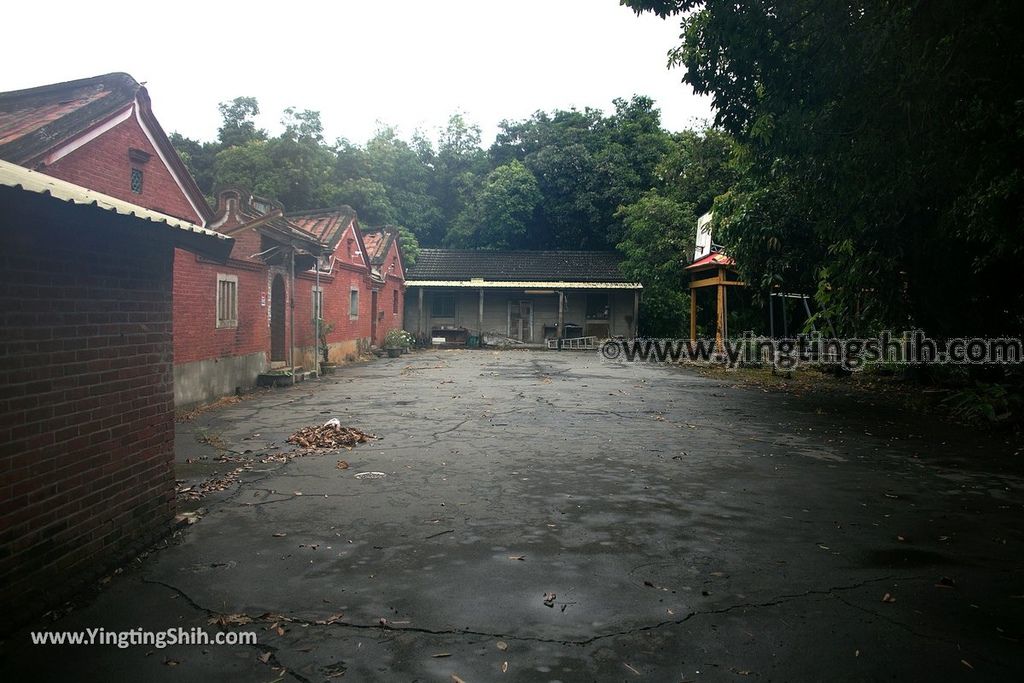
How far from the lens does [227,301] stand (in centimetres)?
1286

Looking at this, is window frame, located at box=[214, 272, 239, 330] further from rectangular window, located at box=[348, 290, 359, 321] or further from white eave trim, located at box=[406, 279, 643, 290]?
white eave trim, located at box=[406, 279, 643, 290]

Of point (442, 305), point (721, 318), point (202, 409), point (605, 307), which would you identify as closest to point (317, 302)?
point (202, 409)

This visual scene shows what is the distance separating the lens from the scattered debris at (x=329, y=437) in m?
7.96

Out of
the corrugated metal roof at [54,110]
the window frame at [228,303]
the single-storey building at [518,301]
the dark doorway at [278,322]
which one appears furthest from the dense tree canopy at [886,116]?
the single-storey building at [518,301]

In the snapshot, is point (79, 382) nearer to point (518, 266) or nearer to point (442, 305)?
point (442, 305)

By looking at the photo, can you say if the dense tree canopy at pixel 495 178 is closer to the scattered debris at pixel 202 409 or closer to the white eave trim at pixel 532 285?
the white eave trim at pixel 532 285

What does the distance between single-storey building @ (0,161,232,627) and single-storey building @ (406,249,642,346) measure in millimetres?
26177

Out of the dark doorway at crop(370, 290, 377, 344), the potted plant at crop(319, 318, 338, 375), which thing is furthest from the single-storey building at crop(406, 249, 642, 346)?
the potted plant at crop(319, 318, 338, 375)

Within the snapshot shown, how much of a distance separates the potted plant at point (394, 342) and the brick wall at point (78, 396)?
67.6 ft

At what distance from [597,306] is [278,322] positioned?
19.5m

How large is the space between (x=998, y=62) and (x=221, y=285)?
12968 millimetres

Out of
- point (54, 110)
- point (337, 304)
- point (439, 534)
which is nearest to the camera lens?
point (439, 534)

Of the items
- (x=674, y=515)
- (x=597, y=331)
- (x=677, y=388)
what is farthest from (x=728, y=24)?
(x=597, y=331)

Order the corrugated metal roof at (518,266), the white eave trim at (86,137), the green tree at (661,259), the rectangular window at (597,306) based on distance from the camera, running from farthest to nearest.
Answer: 1. the rectangular window at (597,306)
2. the corrugated metal roof at (518,266)
3. the green tree at (661,259)
4. the white eave trim at (86,137)
